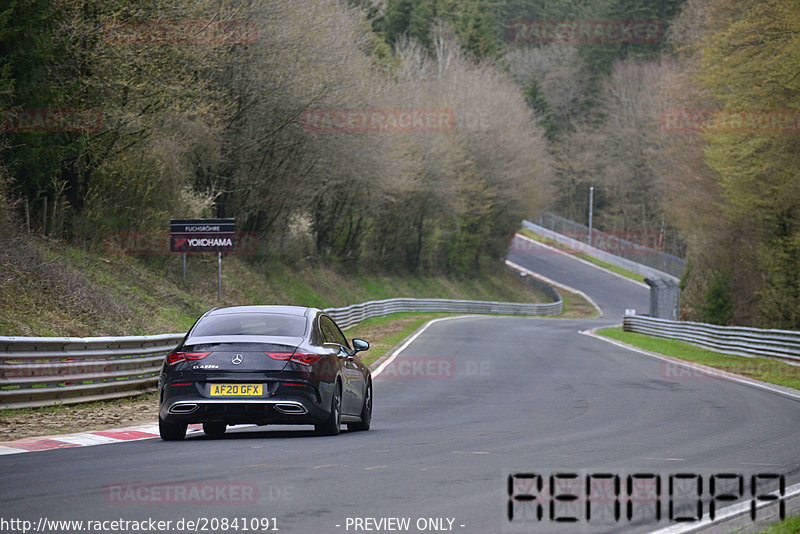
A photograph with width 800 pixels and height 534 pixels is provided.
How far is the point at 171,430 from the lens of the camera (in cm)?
1159

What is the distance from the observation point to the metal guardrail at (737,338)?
29.6m

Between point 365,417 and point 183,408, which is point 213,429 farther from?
point 365,417

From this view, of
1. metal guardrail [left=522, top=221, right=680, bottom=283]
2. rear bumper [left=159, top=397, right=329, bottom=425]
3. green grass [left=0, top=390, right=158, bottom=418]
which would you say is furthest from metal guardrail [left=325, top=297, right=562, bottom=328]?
rear bumper [left=159, top=397, right=329, bottom=425]

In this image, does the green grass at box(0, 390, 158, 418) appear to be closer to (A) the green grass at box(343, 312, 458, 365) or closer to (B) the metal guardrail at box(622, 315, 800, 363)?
(A) the green grass at box(343, 312, 458, 365)

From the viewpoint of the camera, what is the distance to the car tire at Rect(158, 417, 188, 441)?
11.5m

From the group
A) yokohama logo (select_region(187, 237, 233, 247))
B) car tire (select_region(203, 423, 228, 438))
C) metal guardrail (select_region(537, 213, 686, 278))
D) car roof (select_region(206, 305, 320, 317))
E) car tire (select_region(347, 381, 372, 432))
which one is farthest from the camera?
metal guardrail (select_region(537, 213, 686, 278))

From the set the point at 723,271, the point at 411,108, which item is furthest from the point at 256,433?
the point at 411,108

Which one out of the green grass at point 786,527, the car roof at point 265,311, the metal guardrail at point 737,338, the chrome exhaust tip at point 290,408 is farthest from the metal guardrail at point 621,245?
the green grass at point 786,527

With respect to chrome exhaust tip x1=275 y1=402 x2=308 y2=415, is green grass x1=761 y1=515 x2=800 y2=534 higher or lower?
lower

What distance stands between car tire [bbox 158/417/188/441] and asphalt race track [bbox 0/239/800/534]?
19 cm

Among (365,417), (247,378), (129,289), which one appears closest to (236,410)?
(247,378)

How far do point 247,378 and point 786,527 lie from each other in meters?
5.90

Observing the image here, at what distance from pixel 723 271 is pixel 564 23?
74806 millimetres

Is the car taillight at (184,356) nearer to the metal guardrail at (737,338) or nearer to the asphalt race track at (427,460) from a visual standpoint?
the asphalt race track at (427,460)
